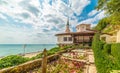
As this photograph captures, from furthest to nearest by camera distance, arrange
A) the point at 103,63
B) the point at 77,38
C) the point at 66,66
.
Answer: the point at 77,38 < the point at 66,66 < the point at 103,63

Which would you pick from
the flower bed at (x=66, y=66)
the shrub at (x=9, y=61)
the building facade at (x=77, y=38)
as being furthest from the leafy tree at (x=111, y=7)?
the building facade at (x=77, y=38)

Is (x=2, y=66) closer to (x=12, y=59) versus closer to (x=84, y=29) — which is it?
(x=12, y=59)

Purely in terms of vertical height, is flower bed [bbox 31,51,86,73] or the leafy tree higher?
the leafy tree

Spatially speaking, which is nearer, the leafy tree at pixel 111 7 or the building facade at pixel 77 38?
the leafy tree at pixel 111 7

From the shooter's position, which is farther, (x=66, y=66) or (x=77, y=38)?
(x=77, y=38)

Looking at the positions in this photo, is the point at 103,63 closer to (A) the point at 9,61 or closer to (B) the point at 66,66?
(B) the point at 66,66

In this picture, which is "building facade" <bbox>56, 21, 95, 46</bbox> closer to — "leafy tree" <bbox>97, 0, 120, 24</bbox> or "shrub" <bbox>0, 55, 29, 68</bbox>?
"leafy tree" <bbox>97, 0, 120, 24</bbox>

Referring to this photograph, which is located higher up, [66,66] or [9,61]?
[9,61]

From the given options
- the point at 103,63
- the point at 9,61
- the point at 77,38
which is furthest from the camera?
the point at 77,38

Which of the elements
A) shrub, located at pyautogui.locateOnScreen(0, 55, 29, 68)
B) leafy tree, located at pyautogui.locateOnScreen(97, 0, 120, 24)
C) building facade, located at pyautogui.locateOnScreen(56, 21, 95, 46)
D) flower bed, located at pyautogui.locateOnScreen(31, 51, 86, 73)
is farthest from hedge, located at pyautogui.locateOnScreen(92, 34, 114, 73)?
building facade, located at pyautogui.locateOnScreen(56, 21, 95, 46)

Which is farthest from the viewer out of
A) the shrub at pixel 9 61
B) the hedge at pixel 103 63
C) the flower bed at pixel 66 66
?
the flower bed at pixel 66 66

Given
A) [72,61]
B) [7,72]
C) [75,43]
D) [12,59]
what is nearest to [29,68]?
[12,59]

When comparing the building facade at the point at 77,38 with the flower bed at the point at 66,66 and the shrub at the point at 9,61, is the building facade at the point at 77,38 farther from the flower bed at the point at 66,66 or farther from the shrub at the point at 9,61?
the shrub at the point at 9,61

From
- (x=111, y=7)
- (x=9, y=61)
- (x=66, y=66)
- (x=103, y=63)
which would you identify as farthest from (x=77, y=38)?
(x=103, y=63)
